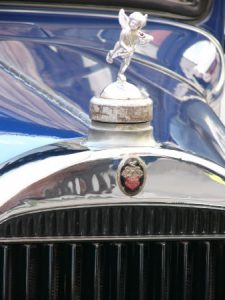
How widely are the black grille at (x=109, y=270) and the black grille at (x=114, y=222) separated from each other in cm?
3

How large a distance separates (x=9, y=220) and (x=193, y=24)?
1.30 metres

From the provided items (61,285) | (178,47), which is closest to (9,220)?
(61,285)

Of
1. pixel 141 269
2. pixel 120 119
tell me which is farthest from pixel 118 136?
pixel 141 269

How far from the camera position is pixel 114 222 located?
2.22 meters

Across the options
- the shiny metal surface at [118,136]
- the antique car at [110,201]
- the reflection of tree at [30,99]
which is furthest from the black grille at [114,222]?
the reflection of tree at [30,99]

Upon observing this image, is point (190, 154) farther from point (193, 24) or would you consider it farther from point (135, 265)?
point (193, 24)

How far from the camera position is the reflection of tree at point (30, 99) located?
2432 millimetres

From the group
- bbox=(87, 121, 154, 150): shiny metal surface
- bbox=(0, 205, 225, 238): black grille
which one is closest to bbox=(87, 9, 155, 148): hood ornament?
bbox=(87, 121, 154, 150): shiny metal surface

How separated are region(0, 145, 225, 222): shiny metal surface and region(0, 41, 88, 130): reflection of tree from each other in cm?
23

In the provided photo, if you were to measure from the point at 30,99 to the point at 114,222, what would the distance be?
0.44m

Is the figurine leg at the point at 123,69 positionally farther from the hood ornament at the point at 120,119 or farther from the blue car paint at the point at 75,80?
the blue car paint at the point at 75,80

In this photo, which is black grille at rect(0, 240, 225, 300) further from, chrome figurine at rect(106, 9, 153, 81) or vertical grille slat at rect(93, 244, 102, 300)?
chrome figurine at rect(106, 9, 153, 81)

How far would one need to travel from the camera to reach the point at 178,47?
126 inches

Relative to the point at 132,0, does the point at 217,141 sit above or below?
below
